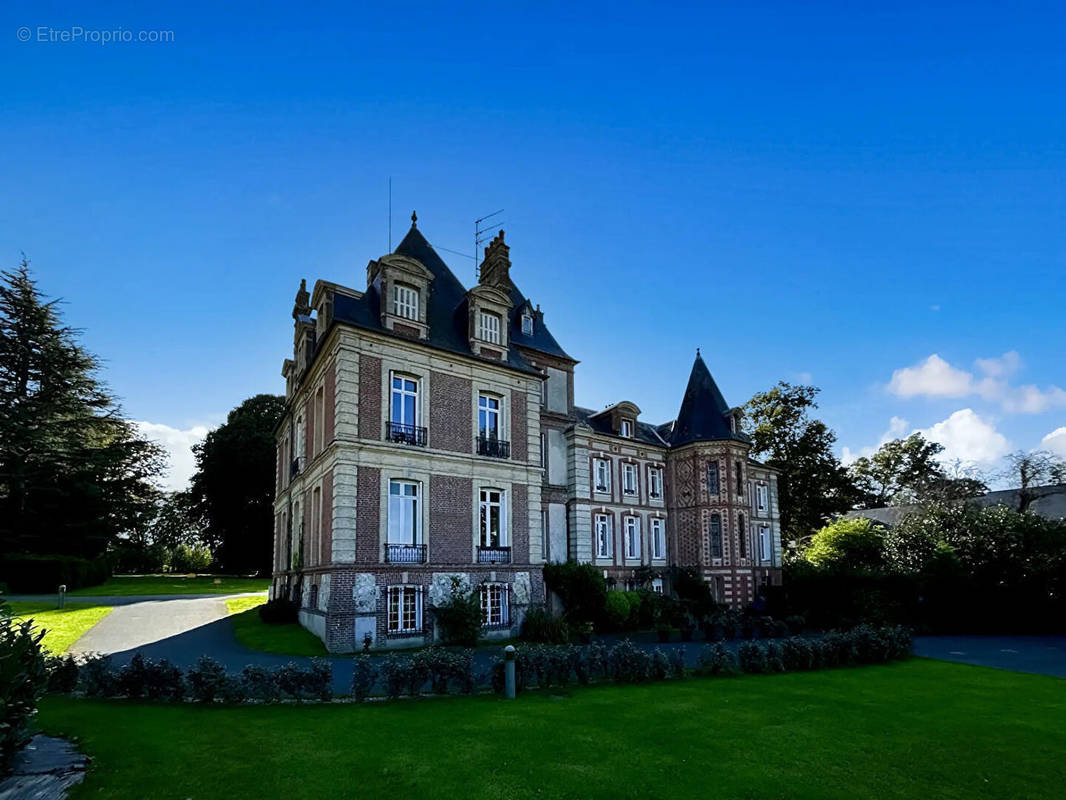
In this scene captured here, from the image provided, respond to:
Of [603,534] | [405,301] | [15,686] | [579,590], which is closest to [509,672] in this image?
[15,686]

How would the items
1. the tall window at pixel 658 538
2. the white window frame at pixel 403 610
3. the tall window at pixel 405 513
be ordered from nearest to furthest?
1. the white window frame at pixel 403 610
2. the tall window at pixel 405 513
3. the tall window at pixel 658 538

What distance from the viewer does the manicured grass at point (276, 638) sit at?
746 inches

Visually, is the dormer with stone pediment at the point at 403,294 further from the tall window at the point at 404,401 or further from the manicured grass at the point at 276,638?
the manicured grass at the point at 276,638

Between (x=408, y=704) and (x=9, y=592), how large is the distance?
35844 mm

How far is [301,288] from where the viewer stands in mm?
28922

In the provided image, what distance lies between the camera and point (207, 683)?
11125 millimetres

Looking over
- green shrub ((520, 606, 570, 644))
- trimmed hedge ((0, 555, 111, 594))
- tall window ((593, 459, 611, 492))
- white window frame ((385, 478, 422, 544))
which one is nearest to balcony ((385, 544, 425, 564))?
white window frame ((385, 478, 422, 544))

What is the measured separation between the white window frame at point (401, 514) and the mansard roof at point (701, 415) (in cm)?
2110

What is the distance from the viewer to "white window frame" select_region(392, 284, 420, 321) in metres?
21.9

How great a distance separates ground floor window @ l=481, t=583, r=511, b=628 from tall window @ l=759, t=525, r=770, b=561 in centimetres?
2473

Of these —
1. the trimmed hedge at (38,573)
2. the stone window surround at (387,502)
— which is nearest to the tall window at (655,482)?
→ the stone window surround at (387,502)

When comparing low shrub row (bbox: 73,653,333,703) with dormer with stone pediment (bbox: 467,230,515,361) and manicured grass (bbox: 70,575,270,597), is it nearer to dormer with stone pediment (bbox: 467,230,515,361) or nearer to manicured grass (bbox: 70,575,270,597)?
dormer with stone pediment (bbox: 467,230,515,361)

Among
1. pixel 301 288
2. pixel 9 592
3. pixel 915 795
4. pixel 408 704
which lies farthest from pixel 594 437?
pixel 9 592

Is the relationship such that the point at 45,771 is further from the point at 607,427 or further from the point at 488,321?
the point at 607,427
